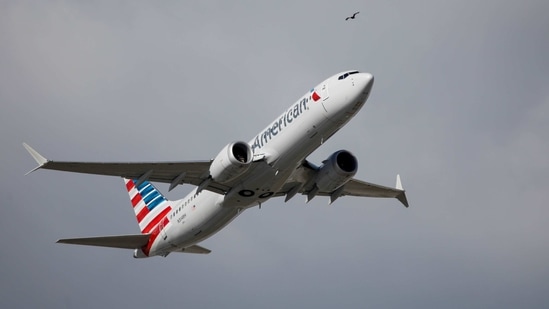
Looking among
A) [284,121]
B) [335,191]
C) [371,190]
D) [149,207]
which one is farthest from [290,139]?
[149,207]

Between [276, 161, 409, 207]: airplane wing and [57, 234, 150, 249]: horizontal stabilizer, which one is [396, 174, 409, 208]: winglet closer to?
[276, 161, 409, 207]: airplane wing

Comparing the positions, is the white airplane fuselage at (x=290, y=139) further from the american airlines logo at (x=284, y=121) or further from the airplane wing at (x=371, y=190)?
the airplane wing at (x=371, y=190)

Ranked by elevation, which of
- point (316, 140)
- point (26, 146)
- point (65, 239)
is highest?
point (316, 140)

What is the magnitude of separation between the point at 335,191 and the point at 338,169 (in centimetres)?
430

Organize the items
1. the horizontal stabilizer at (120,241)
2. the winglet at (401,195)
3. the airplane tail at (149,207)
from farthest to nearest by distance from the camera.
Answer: the winglet at (401,195), the airplane tail at (149,207), the horizontal stabilizer at (120,241)

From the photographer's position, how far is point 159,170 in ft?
178

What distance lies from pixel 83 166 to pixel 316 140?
1301cm

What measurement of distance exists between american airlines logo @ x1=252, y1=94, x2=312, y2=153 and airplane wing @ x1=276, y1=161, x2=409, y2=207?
4803mm

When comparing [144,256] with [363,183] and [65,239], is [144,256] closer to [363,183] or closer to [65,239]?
[65,239]

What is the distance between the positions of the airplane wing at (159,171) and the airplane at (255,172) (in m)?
0.06

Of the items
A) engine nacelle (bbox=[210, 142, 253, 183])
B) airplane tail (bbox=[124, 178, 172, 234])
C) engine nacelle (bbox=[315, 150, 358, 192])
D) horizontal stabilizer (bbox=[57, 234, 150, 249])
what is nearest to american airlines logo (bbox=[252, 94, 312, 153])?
engine nacelle (bbox=[210, 142, 253, 183])

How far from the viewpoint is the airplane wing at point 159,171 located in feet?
171

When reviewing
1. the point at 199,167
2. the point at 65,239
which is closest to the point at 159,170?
the point at 199,167

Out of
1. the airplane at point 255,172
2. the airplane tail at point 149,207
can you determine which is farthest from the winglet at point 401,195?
the airplane tail at point 149,207
